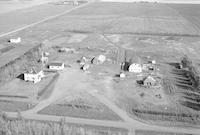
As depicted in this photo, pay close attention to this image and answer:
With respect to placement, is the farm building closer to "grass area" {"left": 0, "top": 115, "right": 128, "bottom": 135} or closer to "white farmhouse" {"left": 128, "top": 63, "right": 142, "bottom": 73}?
"white farmhouse" {"left": 128, "top": 63, "right": 142, "bottom": 73}

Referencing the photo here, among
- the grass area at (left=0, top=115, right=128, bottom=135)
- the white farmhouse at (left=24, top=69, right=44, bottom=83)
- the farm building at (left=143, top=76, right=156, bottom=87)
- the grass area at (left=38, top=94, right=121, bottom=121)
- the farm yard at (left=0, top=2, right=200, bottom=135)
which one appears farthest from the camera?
the white farmhouse at (left=24, top=69, right=44, bottom=83)

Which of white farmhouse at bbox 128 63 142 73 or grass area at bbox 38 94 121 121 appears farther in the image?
white farmhouse at bbox 128 63 142 73

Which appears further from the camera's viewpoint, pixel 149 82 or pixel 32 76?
pixel 32 76

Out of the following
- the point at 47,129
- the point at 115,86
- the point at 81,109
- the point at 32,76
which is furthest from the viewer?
the point at 32,76

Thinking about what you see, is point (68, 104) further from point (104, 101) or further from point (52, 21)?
point (52, 21)

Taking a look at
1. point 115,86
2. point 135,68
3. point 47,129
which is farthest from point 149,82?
point 47,129

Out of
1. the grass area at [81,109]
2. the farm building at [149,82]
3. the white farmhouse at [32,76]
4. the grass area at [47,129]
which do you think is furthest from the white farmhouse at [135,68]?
the grass area at [47,129]

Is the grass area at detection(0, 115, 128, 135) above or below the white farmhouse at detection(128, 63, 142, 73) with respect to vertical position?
below

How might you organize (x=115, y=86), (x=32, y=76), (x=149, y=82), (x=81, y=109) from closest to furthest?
(x=81, y=109), (x=149, y=82), (x=115, y=86), (x=32, y=76)

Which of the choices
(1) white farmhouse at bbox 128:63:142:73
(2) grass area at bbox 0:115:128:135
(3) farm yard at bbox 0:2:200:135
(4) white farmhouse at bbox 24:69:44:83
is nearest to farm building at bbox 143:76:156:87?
(3) farm yard at bbox 0:2:200:135

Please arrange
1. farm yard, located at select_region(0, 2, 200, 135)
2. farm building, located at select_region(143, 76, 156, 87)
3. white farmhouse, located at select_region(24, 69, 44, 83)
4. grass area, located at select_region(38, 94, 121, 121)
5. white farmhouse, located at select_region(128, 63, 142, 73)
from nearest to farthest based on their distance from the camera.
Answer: farm yard, located at select_region(0, 2, 200, 135), grass area, located at select_region(38, 94, 121, 121), farm building, located at select_region(143, 76, 156, 87), white farmhouse, located at select_region(24, 69, 44, 83), white farmhouse, located at select_region(128, 63, 142, 73)

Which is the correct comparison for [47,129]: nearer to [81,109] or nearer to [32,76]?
[81,109]

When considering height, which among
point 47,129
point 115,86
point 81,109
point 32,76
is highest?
point 32,76
